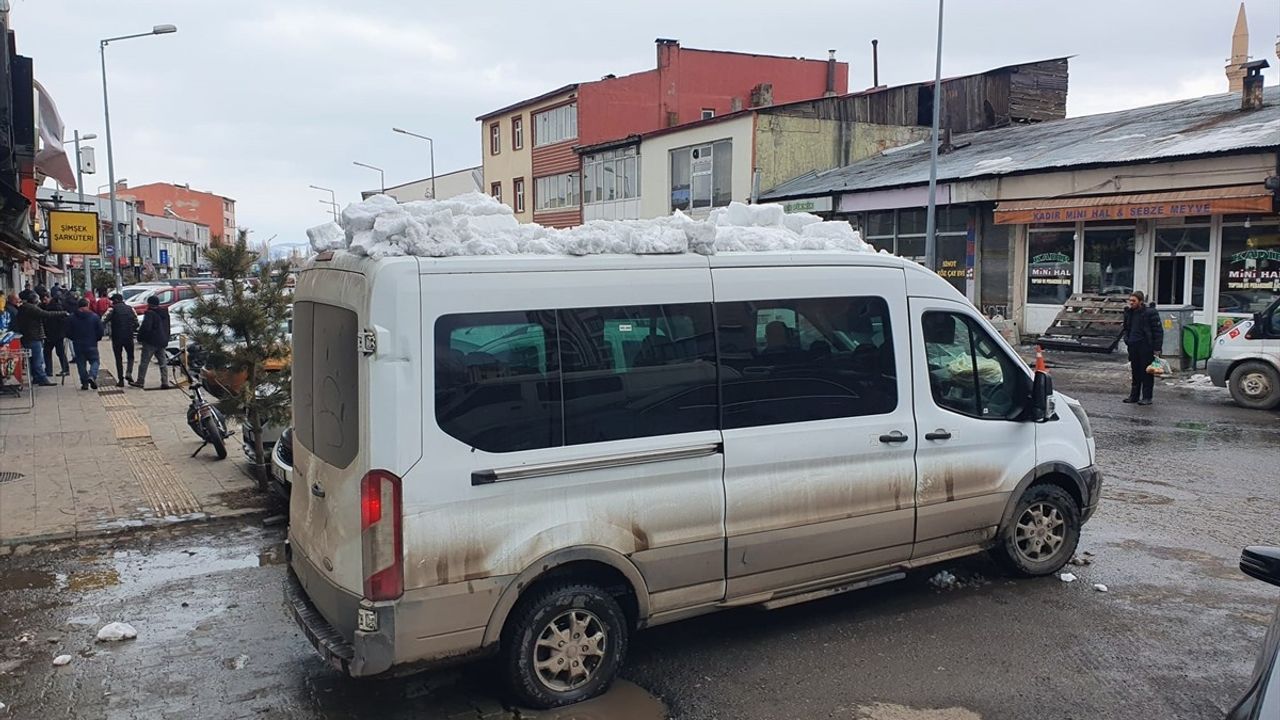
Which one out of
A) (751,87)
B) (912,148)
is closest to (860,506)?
(912,148)

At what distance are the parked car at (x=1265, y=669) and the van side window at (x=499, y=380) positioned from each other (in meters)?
2.75

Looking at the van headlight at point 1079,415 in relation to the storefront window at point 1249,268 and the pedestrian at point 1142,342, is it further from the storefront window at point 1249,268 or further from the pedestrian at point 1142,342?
the storefront window at point 1249,268

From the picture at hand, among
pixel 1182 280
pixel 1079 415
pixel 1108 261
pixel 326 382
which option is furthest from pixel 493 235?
pixel 1108 261

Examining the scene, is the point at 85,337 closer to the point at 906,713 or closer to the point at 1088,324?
the point at 906,713

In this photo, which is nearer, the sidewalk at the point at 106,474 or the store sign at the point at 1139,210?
the sidewalk at the point at 106,474

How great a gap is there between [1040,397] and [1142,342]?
9.87m

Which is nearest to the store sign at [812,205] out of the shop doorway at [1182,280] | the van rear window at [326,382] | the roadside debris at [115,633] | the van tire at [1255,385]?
the shop doorway at [1182,280]

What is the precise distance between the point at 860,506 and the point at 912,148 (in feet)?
104

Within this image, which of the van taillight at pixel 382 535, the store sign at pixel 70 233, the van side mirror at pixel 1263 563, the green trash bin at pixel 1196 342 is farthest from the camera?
the store sign at pixel 70 233

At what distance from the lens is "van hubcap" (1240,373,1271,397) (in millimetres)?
13641

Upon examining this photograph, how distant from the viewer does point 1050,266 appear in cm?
2359

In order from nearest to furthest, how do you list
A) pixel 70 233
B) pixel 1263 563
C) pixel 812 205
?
pixel 1263 563, pixel 70 233, pixel 812 205

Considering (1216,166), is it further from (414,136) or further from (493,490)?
(414,136)

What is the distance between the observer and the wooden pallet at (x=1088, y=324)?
20.7 m
